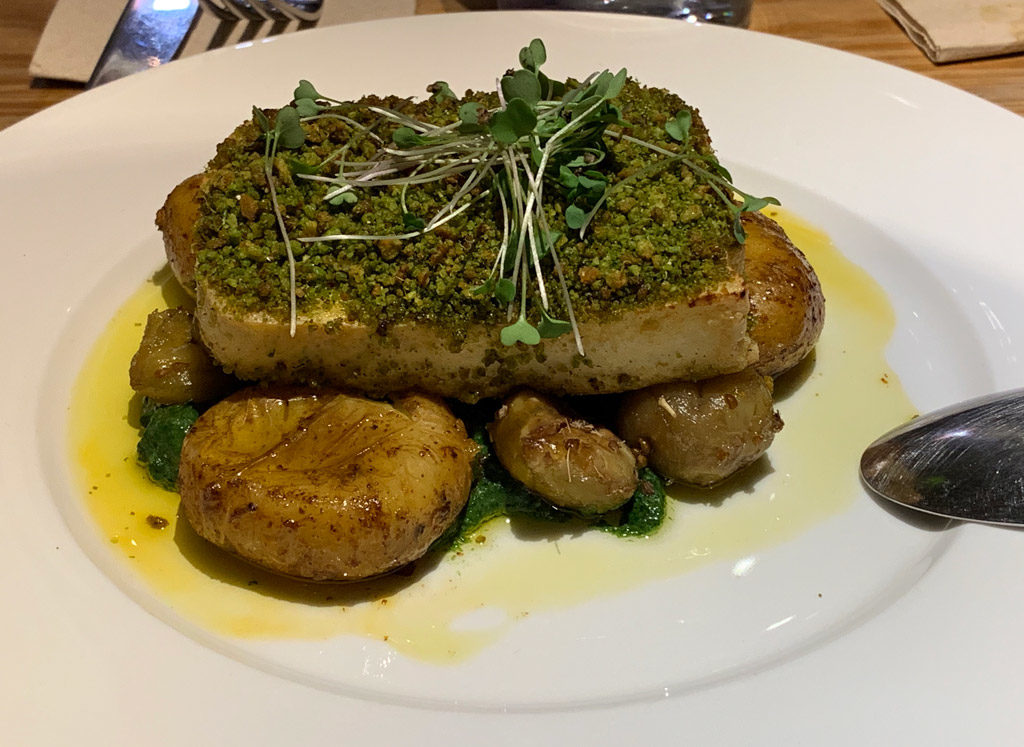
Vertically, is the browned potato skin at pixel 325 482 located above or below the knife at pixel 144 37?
below

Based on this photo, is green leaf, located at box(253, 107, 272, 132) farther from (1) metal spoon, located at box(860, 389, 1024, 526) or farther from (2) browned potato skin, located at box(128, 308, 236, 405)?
(1) metal spoon, located at box(860, 389, 1024, 526)

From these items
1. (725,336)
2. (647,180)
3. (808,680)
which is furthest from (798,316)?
(808,680)

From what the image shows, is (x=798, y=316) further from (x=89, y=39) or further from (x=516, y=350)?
(x=89, y=39)

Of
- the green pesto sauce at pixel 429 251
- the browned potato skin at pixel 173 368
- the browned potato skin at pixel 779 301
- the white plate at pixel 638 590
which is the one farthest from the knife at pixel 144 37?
the browned potato skin at pixel 779 301

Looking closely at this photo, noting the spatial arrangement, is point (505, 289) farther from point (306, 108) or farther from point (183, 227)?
point (183, 227)

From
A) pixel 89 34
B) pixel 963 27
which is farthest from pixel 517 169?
pixel 963 27

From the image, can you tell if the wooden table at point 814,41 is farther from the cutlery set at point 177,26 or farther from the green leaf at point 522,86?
the green leaf at point 522,86
